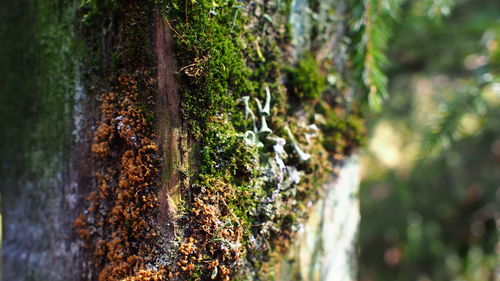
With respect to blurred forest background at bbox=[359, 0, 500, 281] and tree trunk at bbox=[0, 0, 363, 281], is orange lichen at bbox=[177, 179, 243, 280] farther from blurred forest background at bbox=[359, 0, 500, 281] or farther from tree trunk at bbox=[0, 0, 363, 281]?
blurred forest background at bbox=[359, 0, 500, 281]

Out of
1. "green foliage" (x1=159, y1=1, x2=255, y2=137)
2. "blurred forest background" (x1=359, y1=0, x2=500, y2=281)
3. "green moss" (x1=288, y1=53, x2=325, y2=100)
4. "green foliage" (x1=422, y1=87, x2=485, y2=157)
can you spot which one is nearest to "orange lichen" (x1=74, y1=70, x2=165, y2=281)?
"green foliage" (x1=159, y1=1, x2=255, y2=137)

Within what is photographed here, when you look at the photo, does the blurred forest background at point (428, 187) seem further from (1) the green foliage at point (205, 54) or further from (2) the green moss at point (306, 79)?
(1) the green foliage at point (205, 54)

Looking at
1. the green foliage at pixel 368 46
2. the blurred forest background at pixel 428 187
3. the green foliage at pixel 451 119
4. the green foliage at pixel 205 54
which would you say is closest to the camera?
the green foliage at pixel 205 54

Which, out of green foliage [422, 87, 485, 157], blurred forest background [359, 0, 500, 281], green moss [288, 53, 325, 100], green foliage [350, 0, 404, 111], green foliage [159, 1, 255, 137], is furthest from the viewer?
blurred forest background [359, 0, 500, 281]

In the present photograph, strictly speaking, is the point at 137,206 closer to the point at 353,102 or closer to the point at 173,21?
the point at 173,21

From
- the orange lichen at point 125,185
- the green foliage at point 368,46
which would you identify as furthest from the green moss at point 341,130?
the orange lichen at point 125,185

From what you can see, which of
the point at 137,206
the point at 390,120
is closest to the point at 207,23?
the point at 137,206
